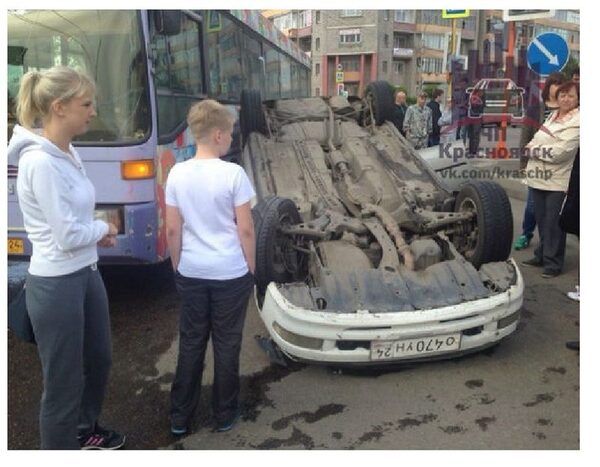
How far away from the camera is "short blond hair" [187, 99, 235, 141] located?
2.66 meters

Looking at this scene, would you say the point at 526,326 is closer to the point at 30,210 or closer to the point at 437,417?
the point at 437,417

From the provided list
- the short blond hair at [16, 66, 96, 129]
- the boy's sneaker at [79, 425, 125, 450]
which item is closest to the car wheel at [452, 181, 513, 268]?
the boy's sneaker at [79, 425, 125, 450]

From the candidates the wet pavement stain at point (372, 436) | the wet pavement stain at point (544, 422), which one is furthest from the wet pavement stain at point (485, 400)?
the wet pavement stain at point (372, 436)

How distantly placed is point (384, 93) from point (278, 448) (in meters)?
5.42

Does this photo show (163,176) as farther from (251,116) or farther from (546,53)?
(546,53)

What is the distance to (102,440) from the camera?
9.14 ft

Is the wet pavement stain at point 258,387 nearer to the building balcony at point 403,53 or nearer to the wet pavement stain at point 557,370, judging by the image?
the wet pavement stain at point 557,370

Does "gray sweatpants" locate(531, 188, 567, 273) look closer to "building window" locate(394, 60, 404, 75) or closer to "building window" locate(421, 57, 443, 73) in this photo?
"building window" locate(394, 60, 404, 75)

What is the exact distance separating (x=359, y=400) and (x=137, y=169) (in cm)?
244

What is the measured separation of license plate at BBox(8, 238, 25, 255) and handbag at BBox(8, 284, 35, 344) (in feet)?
7.58

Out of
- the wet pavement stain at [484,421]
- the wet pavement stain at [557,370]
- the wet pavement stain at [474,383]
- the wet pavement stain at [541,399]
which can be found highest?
the wet pavement stain at [557,370]

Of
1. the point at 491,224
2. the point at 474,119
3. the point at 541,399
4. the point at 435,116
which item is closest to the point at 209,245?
the point at 541,399

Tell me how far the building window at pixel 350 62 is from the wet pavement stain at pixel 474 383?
1505 inches

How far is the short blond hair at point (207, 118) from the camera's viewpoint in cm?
266
